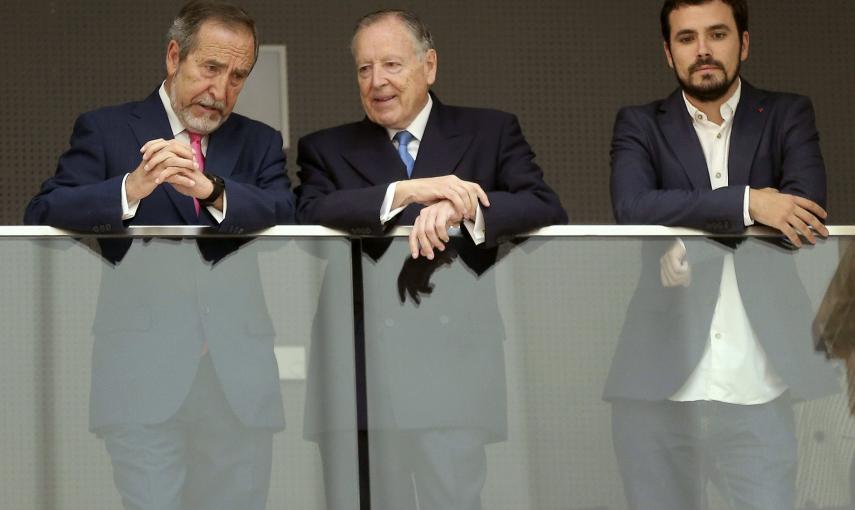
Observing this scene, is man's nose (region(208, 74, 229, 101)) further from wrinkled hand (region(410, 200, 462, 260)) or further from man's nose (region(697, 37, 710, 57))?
man's nose (region(697, 37, 710, 57))

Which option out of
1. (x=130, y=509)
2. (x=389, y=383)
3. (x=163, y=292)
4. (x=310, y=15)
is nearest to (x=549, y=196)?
(x=389, y=383)

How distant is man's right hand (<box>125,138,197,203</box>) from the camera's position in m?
3.69

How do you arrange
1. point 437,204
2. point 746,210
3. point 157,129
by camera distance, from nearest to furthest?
point 437,204, point 746,210, point 157,129

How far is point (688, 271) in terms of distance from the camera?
3928 millimetres

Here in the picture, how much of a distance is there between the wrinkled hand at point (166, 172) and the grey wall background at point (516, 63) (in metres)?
3.20

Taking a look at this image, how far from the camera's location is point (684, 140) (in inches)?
167

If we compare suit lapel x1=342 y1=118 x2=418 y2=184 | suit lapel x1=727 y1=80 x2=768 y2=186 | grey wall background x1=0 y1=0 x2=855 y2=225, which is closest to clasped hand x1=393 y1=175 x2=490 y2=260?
suit lapel x1=342 y1=118 x2=418 y2=184

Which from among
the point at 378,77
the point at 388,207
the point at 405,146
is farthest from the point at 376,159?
the point at 388,207

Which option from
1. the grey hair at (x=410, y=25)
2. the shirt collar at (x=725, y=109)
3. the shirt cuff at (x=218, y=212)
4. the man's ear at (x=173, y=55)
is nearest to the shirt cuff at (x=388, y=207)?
the shirt cuff at (x=218, y=212)

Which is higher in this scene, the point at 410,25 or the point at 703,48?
the point at 410,25

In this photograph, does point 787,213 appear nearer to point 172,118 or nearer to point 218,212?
point 218,212

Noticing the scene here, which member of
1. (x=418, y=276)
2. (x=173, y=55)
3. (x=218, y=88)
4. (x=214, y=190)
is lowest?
(x=418, y=276)

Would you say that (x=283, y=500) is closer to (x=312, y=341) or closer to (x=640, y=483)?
(x=312, y=341)

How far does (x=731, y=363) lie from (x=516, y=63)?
333 centimetres
